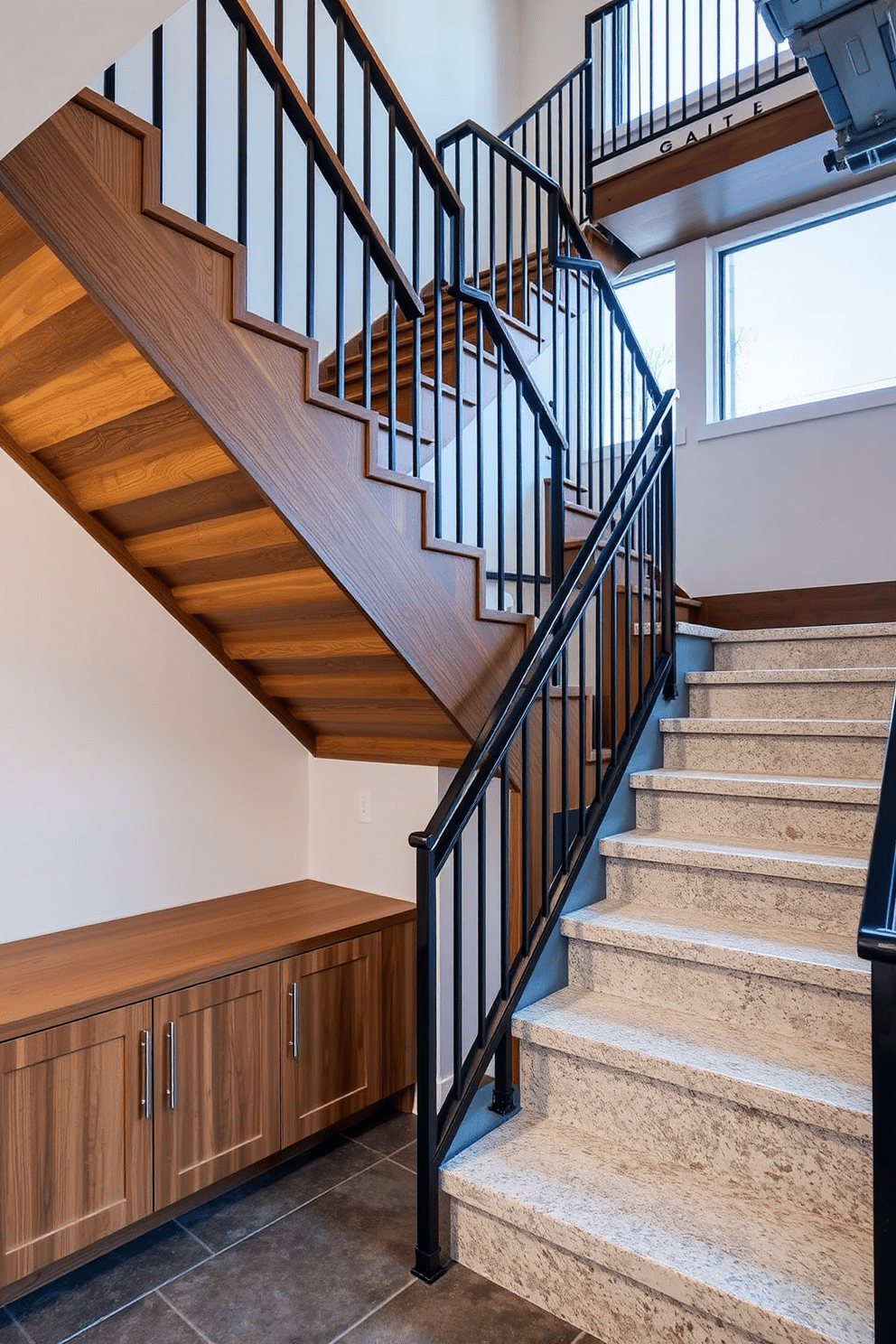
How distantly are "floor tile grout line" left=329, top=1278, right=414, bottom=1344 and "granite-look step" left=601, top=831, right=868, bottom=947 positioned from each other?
1.17m

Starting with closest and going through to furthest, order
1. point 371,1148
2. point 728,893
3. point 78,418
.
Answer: point 78,418, point 728,893, point 371,1148

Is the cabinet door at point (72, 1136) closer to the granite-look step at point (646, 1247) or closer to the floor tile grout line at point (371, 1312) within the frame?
the floor tile grout line at point (371, 1312)

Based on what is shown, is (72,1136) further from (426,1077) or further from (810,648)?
(810,648)

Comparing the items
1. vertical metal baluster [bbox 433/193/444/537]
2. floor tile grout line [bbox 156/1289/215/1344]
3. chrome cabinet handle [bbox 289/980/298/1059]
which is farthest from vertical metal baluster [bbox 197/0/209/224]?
floor tile grout line [bbox 156/1289/215/1344]

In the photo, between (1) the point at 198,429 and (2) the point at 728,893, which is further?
(2) the point at 728,893

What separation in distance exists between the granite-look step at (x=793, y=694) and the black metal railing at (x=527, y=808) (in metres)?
0.19

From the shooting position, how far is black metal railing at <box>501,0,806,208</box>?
4570 millimetres

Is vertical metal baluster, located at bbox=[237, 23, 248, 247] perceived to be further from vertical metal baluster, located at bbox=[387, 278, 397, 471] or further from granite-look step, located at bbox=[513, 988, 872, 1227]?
granite-look step, located at bbox=[513, 988, 872, 1227]

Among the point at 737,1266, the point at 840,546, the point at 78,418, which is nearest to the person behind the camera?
the point at 737,1266

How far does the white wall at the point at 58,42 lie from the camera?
Answer: 0.97 m

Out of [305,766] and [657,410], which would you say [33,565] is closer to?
[305,766]

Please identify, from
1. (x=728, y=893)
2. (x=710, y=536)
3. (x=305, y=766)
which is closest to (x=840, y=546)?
(x=710, y=536)

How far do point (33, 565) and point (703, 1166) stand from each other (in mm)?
2391

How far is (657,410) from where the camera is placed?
3158 millimetres
